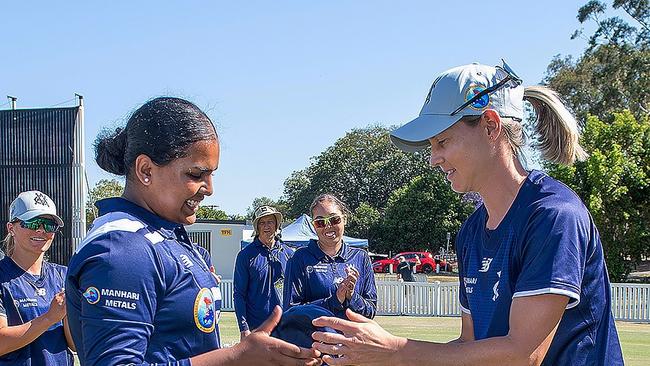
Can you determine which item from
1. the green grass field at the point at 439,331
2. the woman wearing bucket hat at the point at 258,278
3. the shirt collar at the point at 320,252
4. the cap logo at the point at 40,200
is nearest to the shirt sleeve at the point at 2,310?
the cap logo at the point at 40,200

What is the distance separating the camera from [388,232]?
203 feet

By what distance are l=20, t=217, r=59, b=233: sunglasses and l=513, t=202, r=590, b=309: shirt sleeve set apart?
3762 millimetres

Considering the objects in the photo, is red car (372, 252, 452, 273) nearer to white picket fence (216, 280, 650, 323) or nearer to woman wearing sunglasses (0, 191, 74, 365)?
white picket fence (216, 280, 650, 323)

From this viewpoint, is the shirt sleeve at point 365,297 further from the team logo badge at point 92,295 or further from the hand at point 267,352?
the team logo badge at point 92,295

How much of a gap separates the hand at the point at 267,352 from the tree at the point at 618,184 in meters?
28.0

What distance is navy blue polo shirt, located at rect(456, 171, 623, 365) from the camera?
8.95 feet

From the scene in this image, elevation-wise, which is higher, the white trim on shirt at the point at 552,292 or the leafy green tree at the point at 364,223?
the white trim on shirt at the point at 552,292

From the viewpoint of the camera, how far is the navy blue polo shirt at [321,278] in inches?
300

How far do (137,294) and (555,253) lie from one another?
140cm

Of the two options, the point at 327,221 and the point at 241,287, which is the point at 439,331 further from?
the point at 327,221

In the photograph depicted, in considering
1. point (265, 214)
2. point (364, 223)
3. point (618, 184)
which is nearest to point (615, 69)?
point (618, 184)

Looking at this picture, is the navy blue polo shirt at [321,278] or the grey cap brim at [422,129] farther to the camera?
the navy blue polo shirt at [321,278]

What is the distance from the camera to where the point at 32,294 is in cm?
525

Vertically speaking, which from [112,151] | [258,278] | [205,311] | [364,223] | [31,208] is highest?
[112,151]
